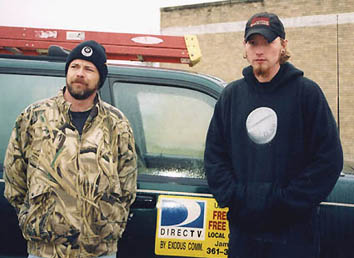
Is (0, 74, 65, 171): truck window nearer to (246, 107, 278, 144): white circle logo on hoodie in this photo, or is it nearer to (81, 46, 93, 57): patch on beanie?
(81, 46, 93, 57): patch on beanie

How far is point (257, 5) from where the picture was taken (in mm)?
14812

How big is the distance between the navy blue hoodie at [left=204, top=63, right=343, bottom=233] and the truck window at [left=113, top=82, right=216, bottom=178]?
804mm

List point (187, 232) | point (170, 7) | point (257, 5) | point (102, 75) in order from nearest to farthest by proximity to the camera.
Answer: point (102, 75), point (187, 232), point (257, 5), point (170, 7)

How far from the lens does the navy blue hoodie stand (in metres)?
1.68

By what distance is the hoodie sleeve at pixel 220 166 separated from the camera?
1.78 m

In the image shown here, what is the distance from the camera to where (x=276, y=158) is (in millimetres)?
1741

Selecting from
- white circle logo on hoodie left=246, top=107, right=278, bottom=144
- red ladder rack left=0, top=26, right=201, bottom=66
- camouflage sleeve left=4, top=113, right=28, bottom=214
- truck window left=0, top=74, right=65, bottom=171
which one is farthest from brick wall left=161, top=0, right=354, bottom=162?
camouflage sleeve left=4, top=113, right=28, bottom=214

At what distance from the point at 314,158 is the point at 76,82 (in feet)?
3.89

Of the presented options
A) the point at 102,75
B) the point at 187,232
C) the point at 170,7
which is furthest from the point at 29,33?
the point at 170,7

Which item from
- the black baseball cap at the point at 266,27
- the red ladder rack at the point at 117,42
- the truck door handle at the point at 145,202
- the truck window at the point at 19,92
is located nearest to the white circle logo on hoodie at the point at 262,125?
the black baseball cap at the point at 266,27

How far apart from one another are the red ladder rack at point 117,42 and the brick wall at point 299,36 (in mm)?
10362

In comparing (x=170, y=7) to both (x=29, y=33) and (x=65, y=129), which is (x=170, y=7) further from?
(x=65, y=129)

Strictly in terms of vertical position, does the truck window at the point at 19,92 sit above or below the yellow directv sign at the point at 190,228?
above

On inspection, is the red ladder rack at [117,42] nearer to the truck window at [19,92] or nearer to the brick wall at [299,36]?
the truck window at [19,92]
